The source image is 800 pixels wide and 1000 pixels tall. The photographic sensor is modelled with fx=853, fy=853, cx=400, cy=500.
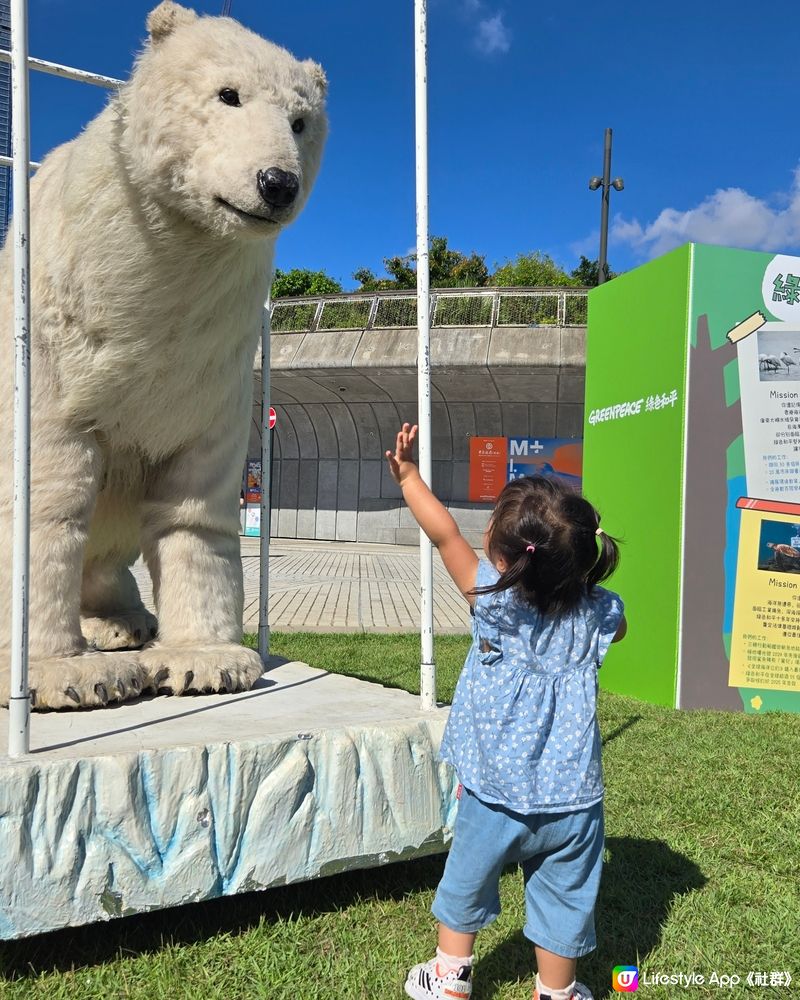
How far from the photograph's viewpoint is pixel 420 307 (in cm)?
230

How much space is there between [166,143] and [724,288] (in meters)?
3.70

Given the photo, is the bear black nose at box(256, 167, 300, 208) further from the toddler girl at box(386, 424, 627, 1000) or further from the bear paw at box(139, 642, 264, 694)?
the bear paw at box(139, 642, 264, 694)

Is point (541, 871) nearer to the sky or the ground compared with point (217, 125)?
nearer to the ground

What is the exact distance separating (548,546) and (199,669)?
1.17m

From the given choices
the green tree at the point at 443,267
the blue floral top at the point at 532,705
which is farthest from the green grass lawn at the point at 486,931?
the green tree at the point at 443,267

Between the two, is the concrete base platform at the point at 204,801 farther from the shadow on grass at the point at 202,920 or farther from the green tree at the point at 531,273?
the green tree at the point at 531,273

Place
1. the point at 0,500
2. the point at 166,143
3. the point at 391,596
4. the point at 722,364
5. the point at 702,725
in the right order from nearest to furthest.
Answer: the point at 166,143 < the point at 0,500 < the point at 702,725 < the point at 722,364 < the point at 391,596

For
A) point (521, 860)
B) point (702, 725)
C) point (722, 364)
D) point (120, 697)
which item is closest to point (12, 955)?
point (120, 697)

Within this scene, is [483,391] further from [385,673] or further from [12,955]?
[12,955]

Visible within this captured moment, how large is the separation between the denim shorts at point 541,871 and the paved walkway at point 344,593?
3.38m

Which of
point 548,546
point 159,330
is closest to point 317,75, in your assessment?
point 159,330

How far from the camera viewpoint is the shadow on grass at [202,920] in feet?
6.01

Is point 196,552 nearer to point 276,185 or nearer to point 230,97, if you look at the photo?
point 276,185

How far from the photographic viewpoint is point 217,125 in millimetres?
2041
